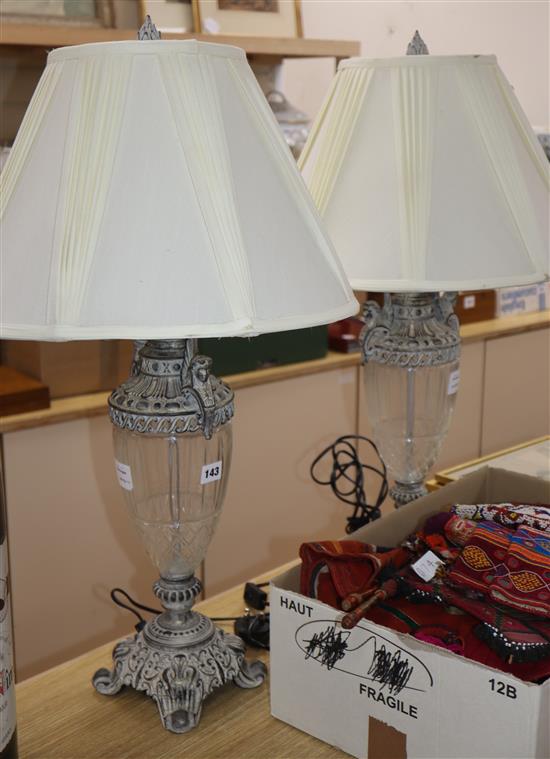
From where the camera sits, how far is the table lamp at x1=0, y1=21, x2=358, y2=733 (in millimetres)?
719

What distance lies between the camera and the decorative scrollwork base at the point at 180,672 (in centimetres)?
94

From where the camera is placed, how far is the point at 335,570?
3.05 feet

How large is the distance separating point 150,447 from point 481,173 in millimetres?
478

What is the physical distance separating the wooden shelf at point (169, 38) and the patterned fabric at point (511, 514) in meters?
1.24

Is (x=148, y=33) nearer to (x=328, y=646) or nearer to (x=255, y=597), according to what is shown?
(x=328, y=646)

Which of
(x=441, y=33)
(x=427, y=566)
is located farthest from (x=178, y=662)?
(x=441, y=33)

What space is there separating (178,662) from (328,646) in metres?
0.17

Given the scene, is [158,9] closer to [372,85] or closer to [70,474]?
[70,474]

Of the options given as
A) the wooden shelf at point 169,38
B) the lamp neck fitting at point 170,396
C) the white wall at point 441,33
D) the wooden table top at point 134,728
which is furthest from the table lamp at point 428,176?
the white wall at point 441,33

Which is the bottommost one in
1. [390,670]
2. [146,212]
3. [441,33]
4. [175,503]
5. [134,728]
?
[134,728]

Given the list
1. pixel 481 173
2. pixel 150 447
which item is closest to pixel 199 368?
pixel 150 447

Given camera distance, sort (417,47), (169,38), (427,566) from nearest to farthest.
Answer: (427,566), (417,47), (169,38)

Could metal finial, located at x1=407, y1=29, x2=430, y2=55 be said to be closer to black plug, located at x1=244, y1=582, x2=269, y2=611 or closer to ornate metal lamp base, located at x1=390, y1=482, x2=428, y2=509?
→ ornate metal lamp base, located at x1=390, y1=482, x2=428, y2=509

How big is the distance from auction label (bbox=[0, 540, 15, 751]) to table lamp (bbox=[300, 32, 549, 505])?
469 mm
